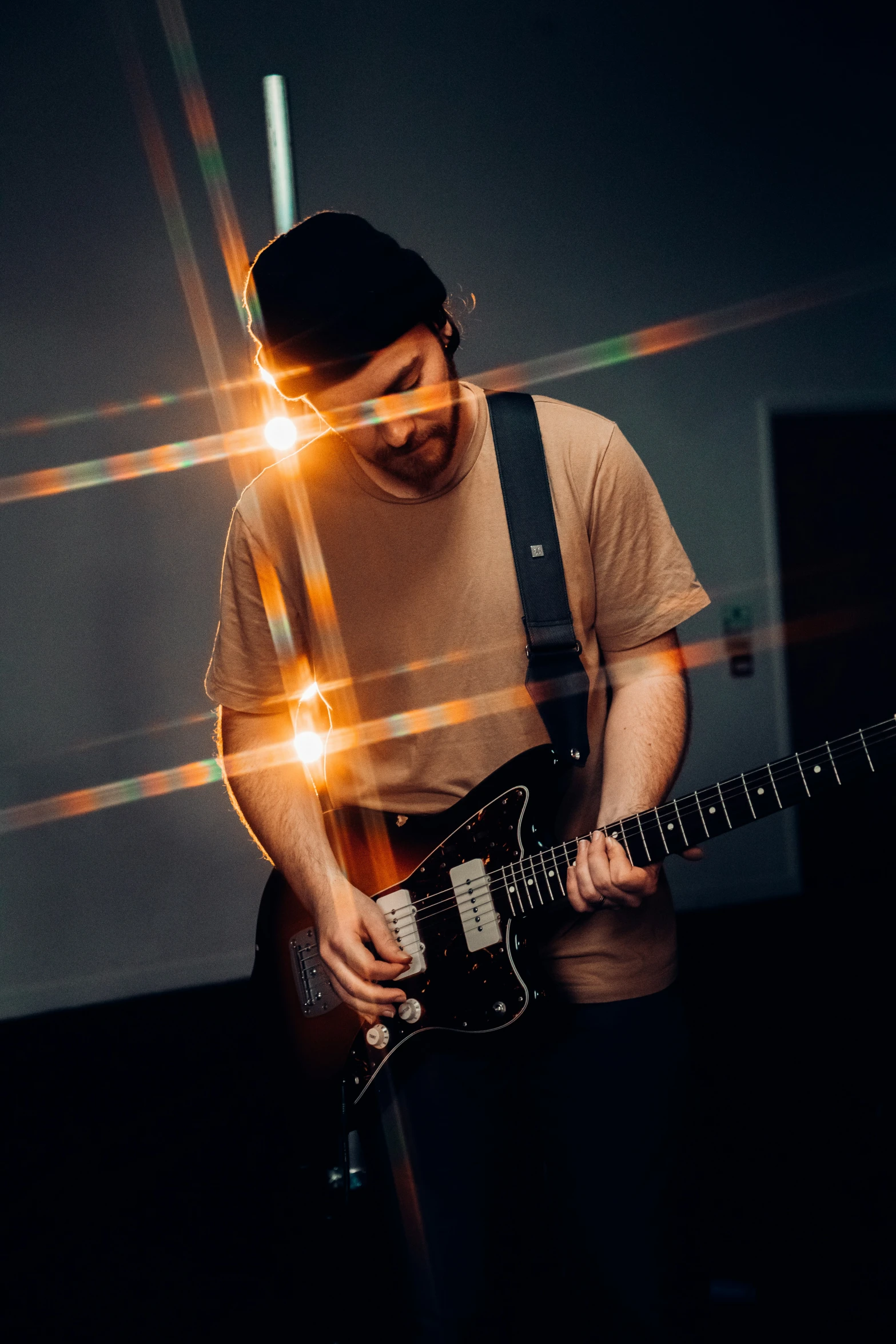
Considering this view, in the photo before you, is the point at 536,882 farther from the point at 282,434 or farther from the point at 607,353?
the point at 607,353

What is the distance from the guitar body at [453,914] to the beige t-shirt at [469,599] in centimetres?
6

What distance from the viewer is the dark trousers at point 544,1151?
1.22 meters

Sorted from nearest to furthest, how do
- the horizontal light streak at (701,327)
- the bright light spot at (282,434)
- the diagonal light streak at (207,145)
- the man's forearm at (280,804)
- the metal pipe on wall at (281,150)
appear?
the man's forearm at (280,804), the metal pipe on wall at (281,150), the bright light spot at (282,434), the diagonal light streak at (207,145), the horizontal light streak at (701,327)

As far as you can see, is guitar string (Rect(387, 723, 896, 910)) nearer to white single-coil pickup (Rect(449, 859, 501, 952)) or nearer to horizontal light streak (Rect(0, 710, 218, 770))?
white single-coil pickup (Rect(449, 859, 501, 952))

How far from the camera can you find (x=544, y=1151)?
1317 millimetres

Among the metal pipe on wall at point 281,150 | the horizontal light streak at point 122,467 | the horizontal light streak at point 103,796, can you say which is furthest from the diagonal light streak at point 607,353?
the metal pipe on wall at point 281,150

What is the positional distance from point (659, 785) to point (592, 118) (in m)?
3.65

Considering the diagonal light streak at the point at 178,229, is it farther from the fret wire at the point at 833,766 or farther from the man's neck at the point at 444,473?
the fret wire at the point at 833,766

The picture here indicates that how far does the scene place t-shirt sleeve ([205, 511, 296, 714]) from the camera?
146cm

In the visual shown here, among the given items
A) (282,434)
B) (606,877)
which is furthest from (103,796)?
(606,877)

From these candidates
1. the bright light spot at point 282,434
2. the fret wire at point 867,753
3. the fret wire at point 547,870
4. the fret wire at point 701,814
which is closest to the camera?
the fret wire at point 867,753

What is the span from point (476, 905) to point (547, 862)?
146 mm

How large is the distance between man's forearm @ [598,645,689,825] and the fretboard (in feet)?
0.19

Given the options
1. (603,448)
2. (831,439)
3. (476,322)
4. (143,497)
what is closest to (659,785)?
(603,448)
